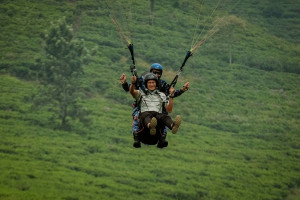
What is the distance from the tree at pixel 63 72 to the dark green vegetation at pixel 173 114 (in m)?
2.71

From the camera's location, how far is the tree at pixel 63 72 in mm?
107812

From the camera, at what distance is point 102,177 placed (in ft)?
319

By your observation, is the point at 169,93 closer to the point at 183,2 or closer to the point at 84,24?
the point at 84,24

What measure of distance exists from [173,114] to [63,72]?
23.9 m

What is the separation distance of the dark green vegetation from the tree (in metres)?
2.71

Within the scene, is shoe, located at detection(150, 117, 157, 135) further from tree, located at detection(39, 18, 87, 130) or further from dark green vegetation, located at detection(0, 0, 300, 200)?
tree, located at detection(39, 18, 87, 130)

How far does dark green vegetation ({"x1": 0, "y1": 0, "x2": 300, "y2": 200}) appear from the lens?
95.7 meters

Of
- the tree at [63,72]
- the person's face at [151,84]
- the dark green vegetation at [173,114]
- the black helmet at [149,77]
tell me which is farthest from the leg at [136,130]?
the tree at [63,72]

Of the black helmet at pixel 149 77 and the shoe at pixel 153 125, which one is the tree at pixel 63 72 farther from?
the shoe at pixel 153 125

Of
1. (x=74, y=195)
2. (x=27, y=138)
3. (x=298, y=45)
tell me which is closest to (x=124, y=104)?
(x=27, y=138)

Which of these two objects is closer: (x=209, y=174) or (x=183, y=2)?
(x=209, y=174)

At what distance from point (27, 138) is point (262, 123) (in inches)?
1930

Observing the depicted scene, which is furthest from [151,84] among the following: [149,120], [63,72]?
[63,72]

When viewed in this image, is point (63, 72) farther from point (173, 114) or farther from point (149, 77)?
point (149, 77)
